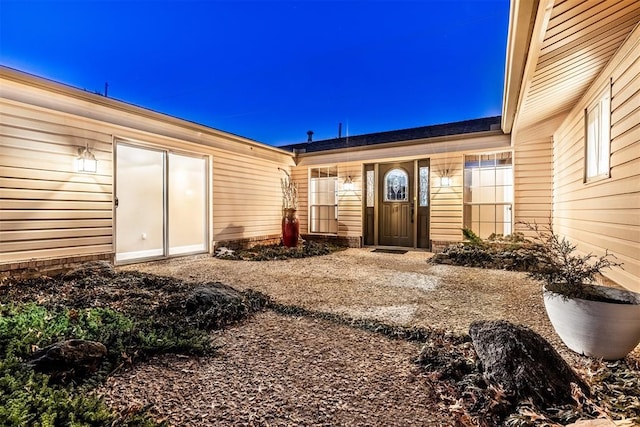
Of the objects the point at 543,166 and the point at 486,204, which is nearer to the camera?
the point at 543,166

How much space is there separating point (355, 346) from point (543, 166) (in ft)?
18.7

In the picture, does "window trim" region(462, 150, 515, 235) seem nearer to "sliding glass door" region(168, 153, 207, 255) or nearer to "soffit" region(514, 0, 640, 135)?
"soffit" region(514, 0, 640, 135)

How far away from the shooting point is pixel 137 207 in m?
7.29

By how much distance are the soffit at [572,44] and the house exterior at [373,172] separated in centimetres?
2

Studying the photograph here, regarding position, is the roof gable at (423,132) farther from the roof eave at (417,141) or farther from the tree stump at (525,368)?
the tree stump at (525,368)

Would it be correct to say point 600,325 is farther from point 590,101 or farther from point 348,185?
point 348,185

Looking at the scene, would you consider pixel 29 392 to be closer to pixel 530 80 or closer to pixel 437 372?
pixel 437 372

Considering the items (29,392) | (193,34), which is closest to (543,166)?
(29,392)

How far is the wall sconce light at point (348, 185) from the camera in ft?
25.5

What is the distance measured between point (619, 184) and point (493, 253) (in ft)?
8.41

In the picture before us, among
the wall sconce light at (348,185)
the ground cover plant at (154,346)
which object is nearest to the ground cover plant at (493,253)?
the wall sconce light at (348,185)

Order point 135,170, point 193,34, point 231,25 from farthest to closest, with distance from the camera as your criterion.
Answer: point 193,34
point 231,25
point 135,170

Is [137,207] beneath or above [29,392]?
above

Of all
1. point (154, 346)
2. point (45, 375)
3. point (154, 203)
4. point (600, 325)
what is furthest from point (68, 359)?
point (154, 203)
